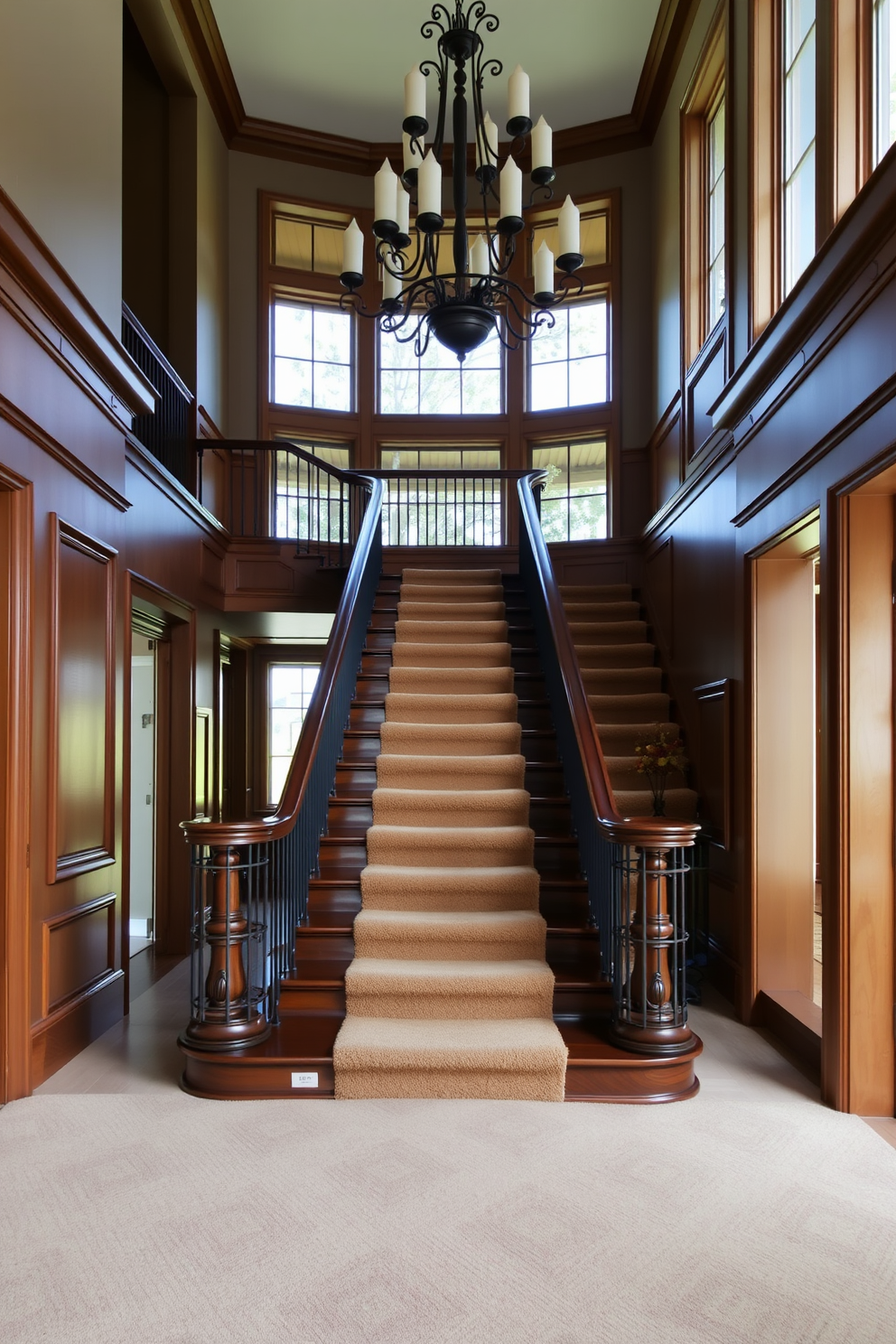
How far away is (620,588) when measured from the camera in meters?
8.18

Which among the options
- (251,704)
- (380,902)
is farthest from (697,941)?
(251,704)

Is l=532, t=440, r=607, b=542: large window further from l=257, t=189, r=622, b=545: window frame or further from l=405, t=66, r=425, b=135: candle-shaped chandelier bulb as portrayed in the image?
l=405, t=66, r=425, b=135: candle-shaped chandelier bulb

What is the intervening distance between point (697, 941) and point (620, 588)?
3.40 meters

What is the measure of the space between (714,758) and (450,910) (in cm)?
176

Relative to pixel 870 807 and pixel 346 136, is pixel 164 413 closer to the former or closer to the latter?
pixel 346 136

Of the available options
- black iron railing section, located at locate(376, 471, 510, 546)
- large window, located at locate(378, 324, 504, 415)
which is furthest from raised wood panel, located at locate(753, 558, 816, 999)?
large window, located at locate(378, 324, 504, 415)

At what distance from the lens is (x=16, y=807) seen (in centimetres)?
391

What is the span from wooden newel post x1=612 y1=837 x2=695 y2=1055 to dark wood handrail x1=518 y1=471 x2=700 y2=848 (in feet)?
0.19

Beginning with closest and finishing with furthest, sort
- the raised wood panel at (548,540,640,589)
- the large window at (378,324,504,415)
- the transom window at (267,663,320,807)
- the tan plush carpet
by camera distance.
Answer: the tan plush carpet → the raised wood panel at (548,540,640,589) → the transom window at (267,663,320,807) → the large window at (378,324,504,415)

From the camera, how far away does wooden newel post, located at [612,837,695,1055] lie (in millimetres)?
3953

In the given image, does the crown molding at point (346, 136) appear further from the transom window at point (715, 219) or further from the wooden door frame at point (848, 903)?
the wooden door frame at point (848, 903)

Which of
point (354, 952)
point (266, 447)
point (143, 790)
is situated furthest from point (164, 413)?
point (354, 952)

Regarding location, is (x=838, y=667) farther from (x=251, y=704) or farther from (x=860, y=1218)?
(x=251, y=704)

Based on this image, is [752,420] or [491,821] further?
[491,821]
